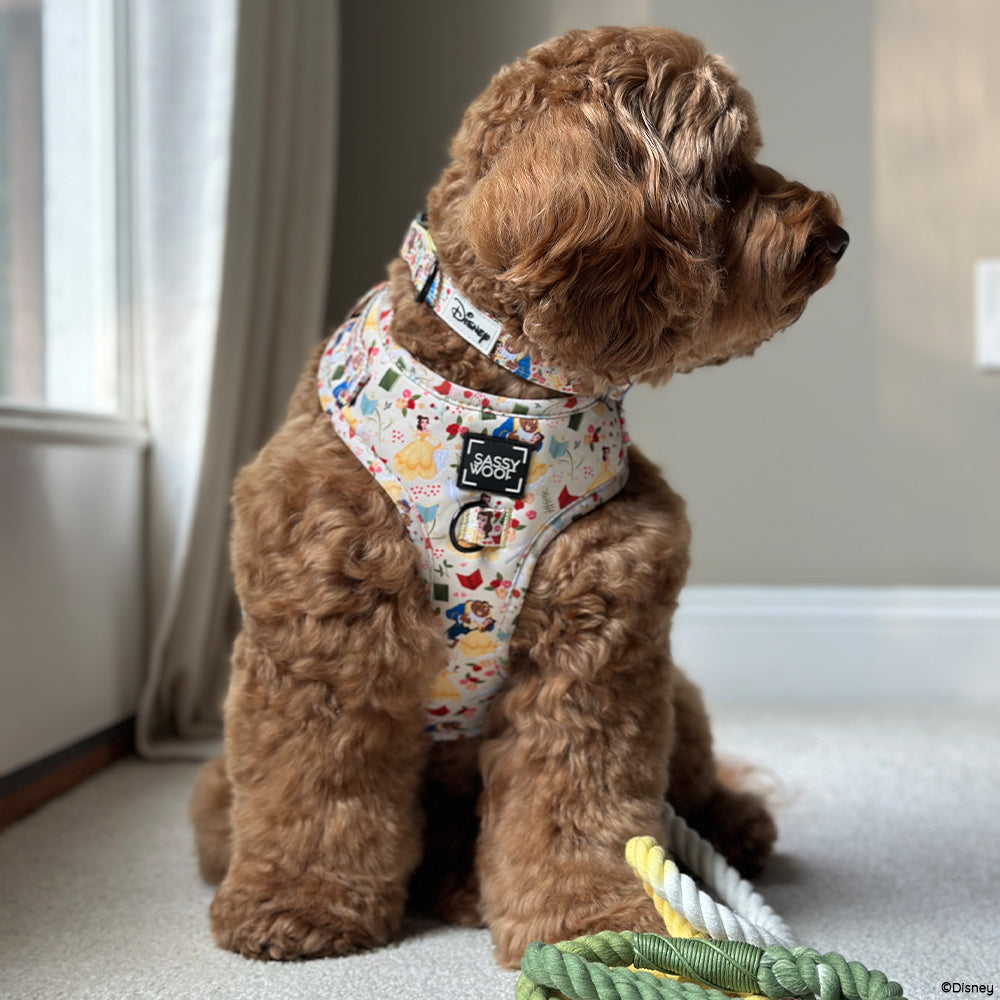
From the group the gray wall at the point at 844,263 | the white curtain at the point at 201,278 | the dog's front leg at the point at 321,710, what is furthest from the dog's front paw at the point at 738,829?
the gray wall at the point at 844,263

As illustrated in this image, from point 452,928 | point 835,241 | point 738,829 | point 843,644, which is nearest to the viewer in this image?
point 835,241

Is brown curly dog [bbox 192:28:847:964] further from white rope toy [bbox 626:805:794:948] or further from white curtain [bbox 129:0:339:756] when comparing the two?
white curtain [bbox 129:0:339:756]

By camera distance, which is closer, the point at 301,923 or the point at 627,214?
the point at 627,214

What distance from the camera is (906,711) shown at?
2.02m

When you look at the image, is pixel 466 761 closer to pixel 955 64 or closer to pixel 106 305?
pixel 106 305

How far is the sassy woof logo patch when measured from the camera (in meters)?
0.94

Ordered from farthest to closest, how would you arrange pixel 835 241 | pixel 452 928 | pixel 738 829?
pixel 738 829 < pixel 452 928 < pixel 835 241

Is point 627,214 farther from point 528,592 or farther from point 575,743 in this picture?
point 575,743

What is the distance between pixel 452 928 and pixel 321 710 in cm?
27

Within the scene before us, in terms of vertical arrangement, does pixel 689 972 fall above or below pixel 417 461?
below

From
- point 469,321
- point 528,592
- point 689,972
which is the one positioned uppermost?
point 469,321

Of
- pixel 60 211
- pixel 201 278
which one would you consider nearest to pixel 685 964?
pixel 201 278

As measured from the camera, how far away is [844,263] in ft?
6.92

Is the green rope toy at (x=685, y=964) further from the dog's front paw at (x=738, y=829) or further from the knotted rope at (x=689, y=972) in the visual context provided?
the dog's front paw at (x=738, y=829)
